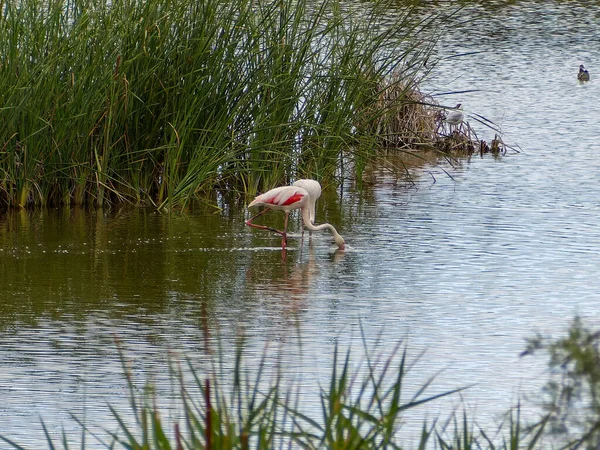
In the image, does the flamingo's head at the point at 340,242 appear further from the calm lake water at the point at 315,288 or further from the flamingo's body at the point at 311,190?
the flamingo's body at the point at 311,190

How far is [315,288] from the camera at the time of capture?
7090 mm

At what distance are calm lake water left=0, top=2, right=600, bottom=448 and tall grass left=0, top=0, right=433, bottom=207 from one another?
1.02ft

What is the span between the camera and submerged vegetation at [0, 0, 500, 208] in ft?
28.1

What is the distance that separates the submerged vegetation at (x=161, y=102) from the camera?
8.58 m

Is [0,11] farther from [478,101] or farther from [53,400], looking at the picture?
[478,101]

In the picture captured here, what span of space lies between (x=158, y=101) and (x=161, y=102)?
62 millimetres

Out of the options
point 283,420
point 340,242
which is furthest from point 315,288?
point 283,420

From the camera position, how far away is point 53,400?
193 inches

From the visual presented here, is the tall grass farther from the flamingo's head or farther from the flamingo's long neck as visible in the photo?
the flamingo's head

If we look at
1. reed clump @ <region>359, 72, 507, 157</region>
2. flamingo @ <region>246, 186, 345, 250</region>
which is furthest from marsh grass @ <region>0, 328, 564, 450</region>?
reed clump @ <region>359, 72, 507, 157</region>

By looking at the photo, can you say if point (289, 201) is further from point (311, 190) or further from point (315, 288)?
point (315, 288)

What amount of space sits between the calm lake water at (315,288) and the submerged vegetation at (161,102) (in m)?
0.30

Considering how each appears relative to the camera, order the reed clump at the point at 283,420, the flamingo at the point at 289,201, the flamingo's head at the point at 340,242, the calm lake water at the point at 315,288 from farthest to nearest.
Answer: the flamingo at the point at 289,201, the flamingo's head at the point at 340,242, the calm lake water at the point at 315,288, the reed clump at the point at 283,420

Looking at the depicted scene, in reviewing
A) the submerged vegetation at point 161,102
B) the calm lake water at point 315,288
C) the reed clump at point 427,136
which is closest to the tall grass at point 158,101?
the submerged vegetation at point 161,102
